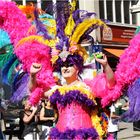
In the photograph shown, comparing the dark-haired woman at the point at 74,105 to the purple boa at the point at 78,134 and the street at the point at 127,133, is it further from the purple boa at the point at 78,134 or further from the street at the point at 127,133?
the street at the point at 127,133

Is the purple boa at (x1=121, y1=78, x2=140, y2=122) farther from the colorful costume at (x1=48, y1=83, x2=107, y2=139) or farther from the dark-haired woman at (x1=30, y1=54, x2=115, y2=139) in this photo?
the colorful costume at (x1=48, y1=83, x2=107, y2=139)

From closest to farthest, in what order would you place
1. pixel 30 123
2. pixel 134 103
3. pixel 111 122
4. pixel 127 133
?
pixel 134 103 < pixel 111 122 < pixel 30 123 < pixel 127 133

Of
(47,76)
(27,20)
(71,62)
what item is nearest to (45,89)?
(47,76)

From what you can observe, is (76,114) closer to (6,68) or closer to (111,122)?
(6,68)

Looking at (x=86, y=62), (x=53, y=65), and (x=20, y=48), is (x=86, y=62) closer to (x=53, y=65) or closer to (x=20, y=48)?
(x=53, y=65)

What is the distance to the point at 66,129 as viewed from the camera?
4.46 metres

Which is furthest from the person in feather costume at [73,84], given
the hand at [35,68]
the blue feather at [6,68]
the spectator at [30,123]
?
the spectator at [30,123]

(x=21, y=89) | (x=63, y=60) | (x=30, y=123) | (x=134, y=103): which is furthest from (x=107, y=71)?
(x=30, y=123)

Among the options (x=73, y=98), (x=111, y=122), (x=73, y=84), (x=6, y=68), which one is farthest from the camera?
(x=111, y=122)

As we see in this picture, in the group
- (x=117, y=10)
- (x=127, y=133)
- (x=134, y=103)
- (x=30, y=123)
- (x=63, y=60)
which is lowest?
(x=127, y=133)

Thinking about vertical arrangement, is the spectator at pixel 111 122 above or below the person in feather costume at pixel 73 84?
below

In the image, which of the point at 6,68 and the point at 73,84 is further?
the point at 6,68

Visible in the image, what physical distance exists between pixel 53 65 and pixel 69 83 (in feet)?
0.99

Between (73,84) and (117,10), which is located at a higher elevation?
(117,10)
